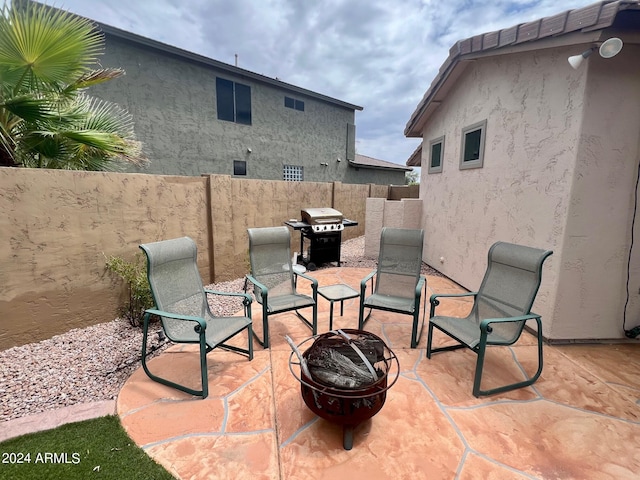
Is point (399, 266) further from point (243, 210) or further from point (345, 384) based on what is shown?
point (243, 210)

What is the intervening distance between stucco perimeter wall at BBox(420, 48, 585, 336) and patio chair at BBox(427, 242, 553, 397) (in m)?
0.97

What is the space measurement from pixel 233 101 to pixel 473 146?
10.1m

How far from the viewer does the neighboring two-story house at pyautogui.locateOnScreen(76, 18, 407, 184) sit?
9.35 meters

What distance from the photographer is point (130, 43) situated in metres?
9.10

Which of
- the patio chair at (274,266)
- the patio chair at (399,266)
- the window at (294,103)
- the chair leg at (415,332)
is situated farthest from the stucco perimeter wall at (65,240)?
the window at (294,103)

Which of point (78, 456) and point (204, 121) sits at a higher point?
point (204, 121)

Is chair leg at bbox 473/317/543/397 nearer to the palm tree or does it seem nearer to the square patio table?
the square patio table

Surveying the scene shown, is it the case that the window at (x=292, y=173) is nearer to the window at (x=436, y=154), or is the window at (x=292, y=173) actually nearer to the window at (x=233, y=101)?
the window at (x=233, y=101)

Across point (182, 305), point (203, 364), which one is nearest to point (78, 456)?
point (203, 364)

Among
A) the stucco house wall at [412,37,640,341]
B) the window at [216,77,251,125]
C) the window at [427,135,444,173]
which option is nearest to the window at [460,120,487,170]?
the stucco house wall at [412,37,640,341]

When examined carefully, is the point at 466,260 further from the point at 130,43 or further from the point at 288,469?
the point at 130,43

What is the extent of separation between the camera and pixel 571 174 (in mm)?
3449

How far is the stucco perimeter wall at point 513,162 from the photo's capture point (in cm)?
361

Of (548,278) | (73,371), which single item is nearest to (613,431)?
(548,278)
